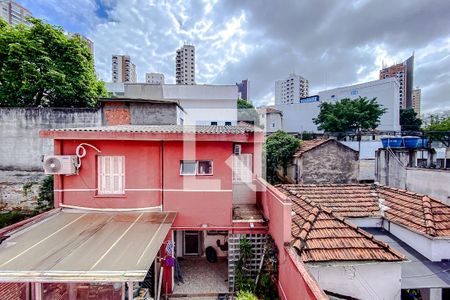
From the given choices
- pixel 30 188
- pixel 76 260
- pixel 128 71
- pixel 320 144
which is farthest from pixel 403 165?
pixel 128 71

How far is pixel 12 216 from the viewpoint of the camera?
1638cm

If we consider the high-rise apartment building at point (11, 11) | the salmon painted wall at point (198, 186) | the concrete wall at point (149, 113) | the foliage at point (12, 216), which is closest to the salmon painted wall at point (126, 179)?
the salmon painted wall at point (198, 186)

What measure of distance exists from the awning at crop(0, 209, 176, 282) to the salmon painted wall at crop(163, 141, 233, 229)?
2.36 feet

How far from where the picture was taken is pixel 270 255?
9078 millimetres

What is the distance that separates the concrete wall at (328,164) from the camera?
68.3 ft

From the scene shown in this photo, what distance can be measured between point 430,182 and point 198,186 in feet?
51.4

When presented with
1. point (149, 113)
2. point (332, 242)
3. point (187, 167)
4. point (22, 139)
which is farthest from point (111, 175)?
point (22, 139)

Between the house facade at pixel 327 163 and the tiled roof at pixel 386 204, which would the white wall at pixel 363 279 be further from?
the house facade at pixel 327 163

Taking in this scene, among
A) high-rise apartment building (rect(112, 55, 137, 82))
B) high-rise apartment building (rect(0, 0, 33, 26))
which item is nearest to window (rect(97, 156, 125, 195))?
high-rise apartment building (rect(0, 0, 33, 26))

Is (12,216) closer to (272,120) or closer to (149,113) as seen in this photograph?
(149,113)

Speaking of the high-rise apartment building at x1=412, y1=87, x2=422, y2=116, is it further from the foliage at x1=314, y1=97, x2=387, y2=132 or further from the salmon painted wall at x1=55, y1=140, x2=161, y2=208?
the salmon painted wall at x1=55, y1=140, x2=161, y2=208

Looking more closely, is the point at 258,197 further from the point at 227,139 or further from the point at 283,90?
the point at 283,90

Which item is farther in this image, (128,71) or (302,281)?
(128,71)

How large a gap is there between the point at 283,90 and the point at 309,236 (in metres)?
109
